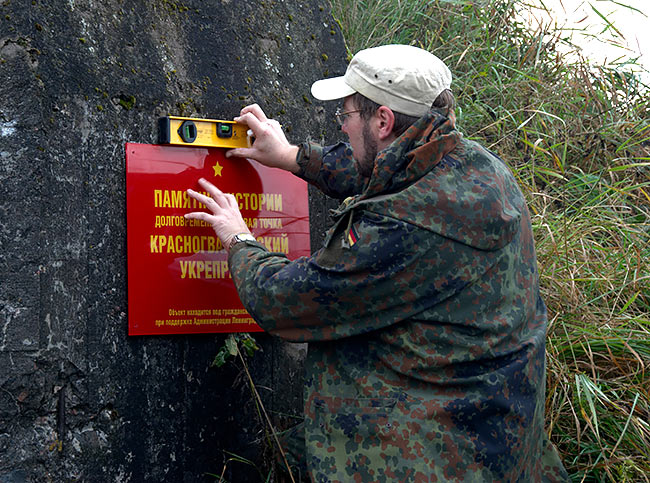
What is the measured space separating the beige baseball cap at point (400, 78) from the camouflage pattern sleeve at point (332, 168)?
316mm

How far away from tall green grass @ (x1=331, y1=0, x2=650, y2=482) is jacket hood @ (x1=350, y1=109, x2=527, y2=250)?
0.88 metres

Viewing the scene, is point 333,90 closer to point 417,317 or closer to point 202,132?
point 202,132

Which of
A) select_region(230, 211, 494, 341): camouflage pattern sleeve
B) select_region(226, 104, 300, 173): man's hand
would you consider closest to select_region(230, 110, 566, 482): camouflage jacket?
select_region(230, 211, 494, 341): camouflage pattern sleeve

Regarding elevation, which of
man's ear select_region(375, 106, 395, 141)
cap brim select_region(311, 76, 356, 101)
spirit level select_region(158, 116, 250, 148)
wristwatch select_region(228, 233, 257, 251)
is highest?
cap brim select_region(311, 76, 356, 101)

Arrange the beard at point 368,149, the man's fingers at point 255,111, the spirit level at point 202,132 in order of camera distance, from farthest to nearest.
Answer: the man's fingers at point 255,111 < the spirit level at point 202,132 < the beard at point 368,149

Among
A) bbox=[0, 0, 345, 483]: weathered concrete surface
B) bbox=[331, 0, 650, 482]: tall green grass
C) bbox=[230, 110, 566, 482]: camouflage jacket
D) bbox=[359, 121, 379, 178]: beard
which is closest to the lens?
bbox=[230, 110, 566, 482]: camouflage jacket

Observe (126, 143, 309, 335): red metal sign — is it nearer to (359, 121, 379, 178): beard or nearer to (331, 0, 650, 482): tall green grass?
(359, 121, 379, 178): beard

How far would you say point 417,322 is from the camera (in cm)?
180

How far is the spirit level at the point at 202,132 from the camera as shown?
2199mm

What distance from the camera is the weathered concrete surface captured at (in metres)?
1.89

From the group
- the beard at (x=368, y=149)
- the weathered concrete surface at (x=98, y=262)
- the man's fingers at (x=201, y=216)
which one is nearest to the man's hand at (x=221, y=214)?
the man's fingers at (x=201, y=216)

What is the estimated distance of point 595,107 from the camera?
4090 mm

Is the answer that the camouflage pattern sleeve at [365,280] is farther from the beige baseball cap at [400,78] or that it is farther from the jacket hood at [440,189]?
the beige baseball cap at [400,78]

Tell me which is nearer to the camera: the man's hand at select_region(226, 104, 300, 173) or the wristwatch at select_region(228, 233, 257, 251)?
the wristwatch at select_region(228, 233, 257, 251)
